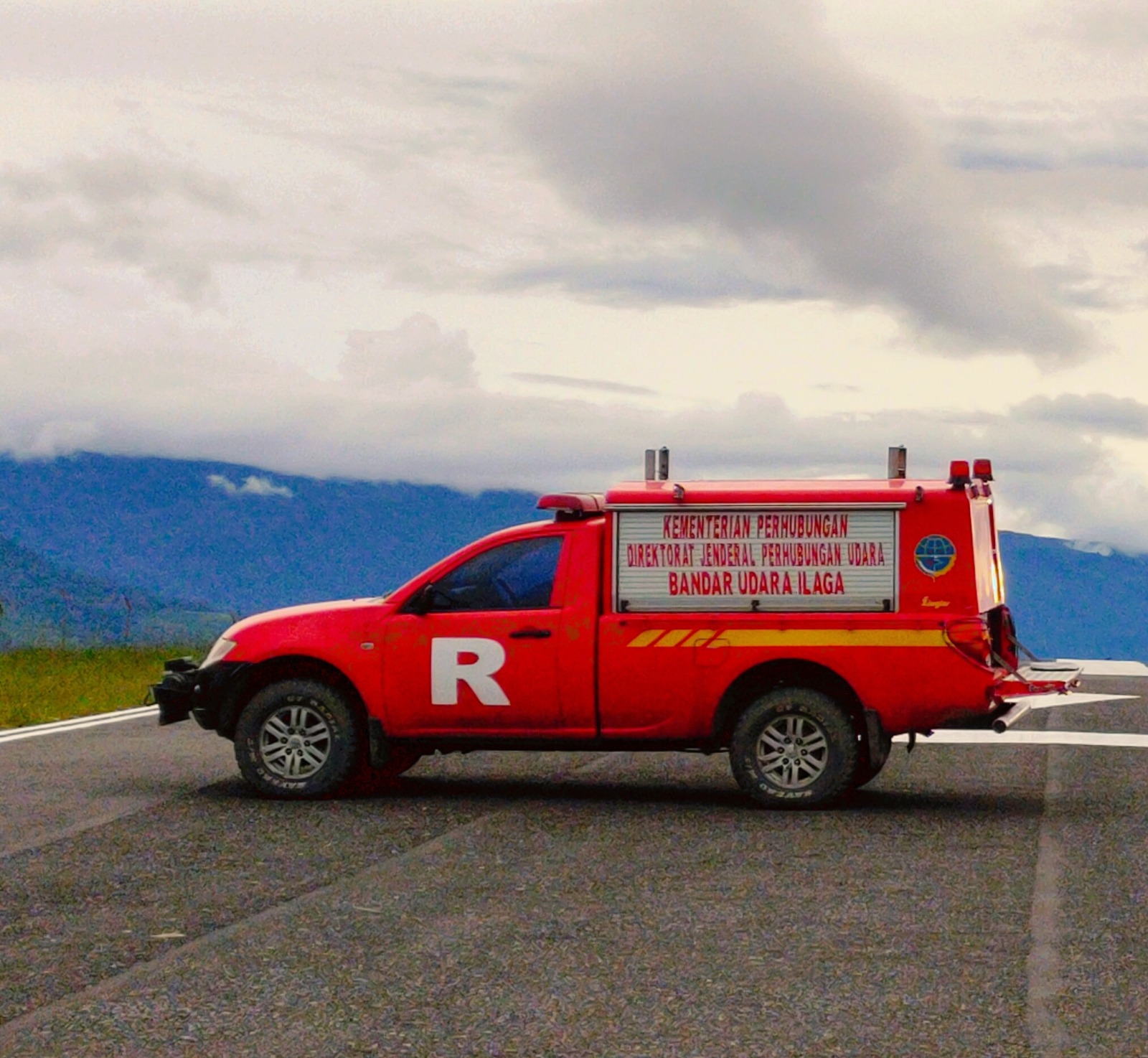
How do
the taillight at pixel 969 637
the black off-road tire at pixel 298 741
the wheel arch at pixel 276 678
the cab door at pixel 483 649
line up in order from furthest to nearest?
the wheel arch at pixel 276 678 → the black off-road tire at pixel 298 741 → the cab door at pixel 483 649 → the taillight at pixel 969 637

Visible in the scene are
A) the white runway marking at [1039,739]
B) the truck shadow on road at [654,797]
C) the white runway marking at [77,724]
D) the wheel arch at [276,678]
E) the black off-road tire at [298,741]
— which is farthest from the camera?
the white runway marking at [77,724]

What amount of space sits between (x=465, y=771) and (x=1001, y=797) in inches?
158

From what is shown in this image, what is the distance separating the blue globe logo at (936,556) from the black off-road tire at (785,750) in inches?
40.6

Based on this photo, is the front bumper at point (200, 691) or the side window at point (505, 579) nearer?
the side window at point (505, 579)

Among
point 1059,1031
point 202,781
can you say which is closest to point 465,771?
point 202,781

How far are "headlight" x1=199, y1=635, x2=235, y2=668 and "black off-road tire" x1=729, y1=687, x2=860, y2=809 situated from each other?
342 cm

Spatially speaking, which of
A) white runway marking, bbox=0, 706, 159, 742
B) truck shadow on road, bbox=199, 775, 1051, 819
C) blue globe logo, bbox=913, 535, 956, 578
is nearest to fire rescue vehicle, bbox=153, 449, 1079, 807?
blue globe logo, bbox=913, 535, 956, 578

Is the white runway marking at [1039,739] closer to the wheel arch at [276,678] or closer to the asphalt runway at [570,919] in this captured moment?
the asphalt runway at [570,919]

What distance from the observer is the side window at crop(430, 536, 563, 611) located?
40.4 feet

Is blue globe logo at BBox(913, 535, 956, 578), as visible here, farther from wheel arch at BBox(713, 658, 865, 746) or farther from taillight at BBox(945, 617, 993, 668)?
wheel arch at BBox(713, 658, 865, 746)

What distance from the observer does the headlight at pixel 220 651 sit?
41.0ft

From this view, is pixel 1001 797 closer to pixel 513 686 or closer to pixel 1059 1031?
pixel 513 686

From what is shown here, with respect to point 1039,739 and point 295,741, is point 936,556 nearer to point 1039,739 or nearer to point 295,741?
point 295,741

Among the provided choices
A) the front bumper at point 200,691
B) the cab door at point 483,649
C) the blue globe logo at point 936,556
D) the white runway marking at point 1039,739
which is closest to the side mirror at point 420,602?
the cab door at point 483,649
